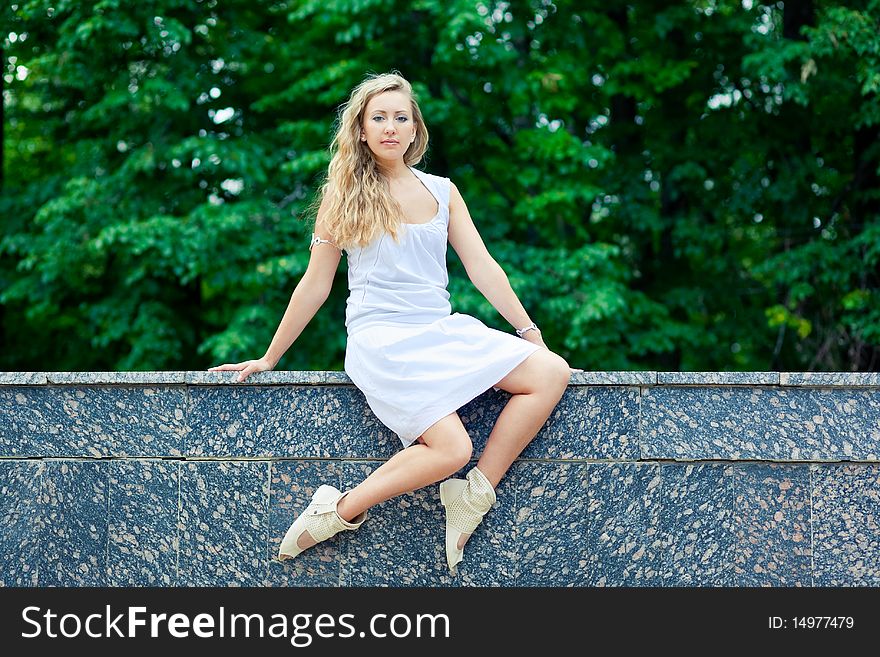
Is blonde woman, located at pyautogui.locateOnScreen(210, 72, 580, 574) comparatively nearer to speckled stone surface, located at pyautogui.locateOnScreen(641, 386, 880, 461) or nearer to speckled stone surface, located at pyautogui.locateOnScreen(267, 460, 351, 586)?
speckled stone surface, located at pyautogui.locateOnScreen(267, 460, 351, 586)

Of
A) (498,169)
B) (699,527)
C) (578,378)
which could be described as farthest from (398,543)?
(498,169)

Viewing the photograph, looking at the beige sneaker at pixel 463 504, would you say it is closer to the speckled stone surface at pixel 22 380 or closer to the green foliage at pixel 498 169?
the speckled stone surface at pixel 22 380

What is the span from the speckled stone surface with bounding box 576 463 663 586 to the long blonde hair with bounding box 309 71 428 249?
115 cm

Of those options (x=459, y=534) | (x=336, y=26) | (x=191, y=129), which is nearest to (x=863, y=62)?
(x=336, y=26)

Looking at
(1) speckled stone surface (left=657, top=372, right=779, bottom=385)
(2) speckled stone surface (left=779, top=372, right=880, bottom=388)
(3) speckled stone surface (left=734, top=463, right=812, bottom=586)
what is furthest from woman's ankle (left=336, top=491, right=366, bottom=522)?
(2) speckled stone surface (left=779, top=372, right=880, bottom=388)

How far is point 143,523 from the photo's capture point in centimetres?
367

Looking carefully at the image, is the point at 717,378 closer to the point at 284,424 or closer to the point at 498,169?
the point at 284,424

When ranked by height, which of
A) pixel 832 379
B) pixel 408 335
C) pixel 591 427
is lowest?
pixel 591 427

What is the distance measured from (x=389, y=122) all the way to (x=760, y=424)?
1.67 meters

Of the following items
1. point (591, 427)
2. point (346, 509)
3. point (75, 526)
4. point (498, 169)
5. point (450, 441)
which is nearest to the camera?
point (450, 441)

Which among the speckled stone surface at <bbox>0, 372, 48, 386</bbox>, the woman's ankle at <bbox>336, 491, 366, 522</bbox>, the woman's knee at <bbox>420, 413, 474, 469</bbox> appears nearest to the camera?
the woman's knee at <bbox>420, 413, 474, 469</bbox>

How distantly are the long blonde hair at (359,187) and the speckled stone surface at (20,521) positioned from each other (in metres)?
1.41

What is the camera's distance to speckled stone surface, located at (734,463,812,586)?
3543 millimetres

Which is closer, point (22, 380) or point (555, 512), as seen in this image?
point (555, 512)
